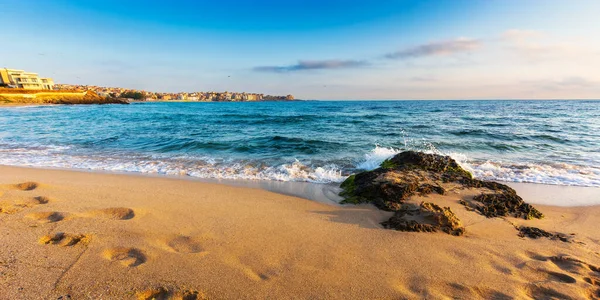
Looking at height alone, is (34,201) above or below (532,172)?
above

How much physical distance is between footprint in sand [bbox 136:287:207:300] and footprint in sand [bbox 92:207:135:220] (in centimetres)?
211

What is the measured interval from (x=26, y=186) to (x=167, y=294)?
18.0ft

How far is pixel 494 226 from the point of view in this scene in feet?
13.4

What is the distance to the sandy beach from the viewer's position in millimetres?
2486

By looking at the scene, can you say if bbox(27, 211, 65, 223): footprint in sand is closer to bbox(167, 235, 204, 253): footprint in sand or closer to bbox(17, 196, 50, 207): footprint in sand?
bbox(17, 196, 50, 207): footprint in sand

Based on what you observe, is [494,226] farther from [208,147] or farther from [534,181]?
[208,147]

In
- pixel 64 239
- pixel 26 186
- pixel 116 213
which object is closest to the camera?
pixel 64 239

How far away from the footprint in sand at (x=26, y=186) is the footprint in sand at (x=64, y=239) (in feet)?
10.1

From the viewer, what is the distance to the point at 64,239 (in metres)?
3.22

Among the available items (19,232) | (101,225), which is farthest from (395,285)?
(19,232)

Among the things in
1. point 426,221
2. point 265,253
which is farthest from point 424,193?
point 265,253

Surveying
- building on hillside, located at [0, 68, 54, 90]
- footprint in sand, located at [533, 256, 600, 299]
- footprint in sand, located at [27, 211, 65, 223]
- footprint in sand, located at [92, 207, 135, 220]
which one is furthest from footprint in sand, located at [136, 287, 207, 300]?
building on hillside, located at [0, 68, 54, 90]

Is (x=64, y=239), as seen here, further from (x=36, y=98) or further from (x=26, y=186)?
(x=36, y=98)

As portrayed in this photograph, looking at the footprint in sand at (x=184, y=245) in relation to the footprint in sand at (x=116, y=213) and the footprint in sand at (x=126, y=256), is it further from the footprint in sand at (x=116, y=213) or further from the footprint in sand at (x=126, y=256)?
the footprint in sand at (x=116, y=213)
